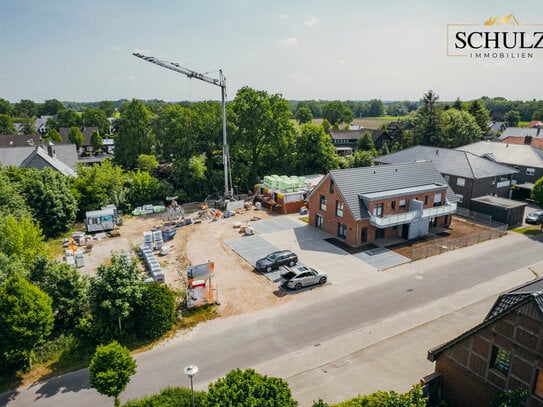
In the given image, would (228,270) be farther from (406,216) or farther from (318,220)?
(406,216)

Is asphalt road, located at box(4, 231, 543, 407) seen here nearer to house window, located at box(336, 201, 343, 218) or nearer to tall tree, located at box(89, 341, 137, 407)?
tall tree, located at box(89, 341, 137, 407)

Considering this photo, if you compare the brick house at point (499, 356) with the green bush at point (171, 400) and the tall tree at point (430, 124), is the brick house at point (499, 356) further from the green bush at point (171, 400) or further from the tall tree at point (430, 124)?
the tall tree at point (430, 124)

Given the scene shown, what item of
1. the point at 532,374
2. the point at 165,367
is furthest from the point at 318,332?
the point at 532,374

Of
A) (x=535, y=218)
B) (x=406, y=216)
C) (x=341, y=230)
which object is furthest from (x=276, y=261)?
(x=535, y=218)

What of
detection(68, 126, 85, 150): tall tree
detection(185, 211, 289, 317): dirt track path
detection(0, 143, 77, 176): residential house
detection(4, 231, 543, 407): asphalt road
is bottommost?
detection(4, 231, 543, 407): asphalt road

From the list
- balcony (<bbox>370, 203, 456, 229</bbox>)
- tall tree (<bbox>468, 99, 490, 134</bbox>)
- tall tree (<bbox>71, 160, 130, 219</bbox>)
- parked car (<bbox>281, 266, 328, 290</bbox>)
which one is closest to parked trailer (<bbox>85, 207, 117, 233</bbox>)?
tall tree (<bbox>71, 160, 130, 219</bbox>)
